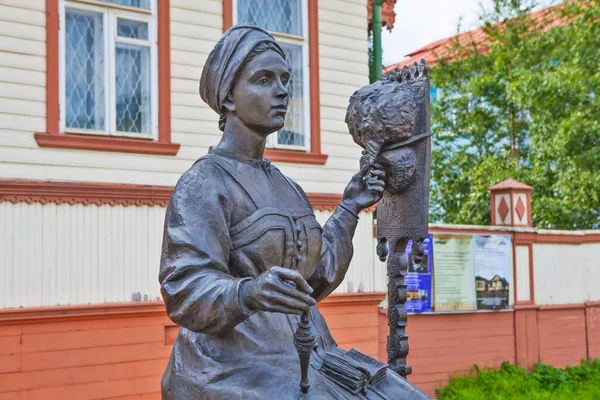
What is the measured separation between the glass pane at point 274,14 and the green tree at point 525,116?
20.0ft

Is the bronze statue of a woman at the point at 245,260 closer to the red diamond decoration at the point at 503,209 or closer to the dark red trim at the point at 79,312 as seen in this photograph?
the dark red trim at the point at 79,312

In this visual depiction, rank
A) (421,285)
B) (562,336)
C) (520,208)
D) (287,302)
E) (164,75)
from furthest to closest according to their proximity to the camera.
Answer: (562,336) < (520,208) < (421,285) < (164,75) < (287,302)

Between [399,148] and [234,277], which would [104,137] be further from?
[234,277]

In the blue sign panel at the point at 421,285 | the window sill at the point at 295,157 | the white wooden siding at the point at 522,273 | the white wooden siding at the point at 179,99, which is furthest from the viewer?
the white wooden siding at the point at 522,273

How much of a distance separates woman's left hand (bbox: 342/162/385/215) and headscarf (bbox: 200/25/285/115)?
1.98 feet

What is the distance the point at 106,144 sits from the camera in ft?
26.6

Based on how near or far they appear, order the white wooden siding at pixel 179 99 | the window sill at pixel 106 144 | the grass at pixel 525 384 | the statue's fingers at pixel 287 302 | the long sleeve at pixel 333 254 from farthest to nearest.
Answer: the grass at pixel 525 384, the window sill at pixel 106 144, the white wooden siding at pixel 179 99, the long sleeve at pixel 333 254, the statue's fingers at pixel 287 302

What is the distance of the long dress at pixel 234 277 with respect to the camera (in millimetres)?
2619

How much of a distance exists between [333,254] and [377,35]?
8.61 m

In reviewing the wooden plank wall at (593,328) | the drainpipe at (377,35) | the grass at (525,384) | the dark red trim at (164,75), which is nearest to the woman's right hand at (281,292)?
the dark red trim at (164,75)

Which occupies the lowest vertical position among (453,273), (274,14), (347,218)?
(453,273)

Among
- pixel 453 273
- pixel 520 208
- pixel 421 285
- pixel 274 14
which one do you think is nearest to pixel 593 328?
pixel 520 208

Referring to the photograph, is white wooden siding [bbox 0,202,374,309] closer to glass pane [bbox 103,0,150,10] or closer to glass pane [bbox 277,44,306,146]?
glass pane [bbox 277,44,306,146]

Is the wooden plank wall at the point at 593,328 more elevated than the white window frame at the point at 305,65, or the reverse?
the white window frame at the point at 305,65
